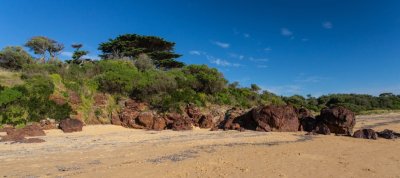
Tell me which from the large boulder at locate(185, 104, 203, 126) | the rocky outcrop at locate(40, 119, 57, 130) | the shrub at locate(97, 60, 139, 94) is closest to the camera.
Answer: the rocky outcrop at locate(40, 119, 57, 130)

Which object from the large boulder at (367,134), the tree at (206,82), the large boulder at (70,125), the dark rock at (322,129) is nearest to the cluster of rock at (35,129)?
the large boulder at (70,125)

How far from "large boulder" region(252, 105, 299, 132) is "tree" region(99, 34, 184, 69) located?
19.7 metres

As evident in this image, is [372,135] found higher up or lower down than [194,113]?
lower down

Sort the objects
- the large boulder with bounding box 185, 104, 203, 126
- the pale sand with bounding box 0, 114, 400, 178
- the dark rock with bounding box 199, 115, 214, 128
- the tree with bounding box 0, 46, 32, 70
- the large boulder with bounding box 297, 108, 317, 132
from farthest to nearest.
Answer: the tree with bounding box 0, 46, 32, 70 → the large boulder with bounding box 185, 104, 203, 126 → the dark rock with bounding box 199, 115, 214, 128 → the large boulder with bounding box 297, 108, 317, 132 → the pale sand with bounding box 0, 114, 400, 178

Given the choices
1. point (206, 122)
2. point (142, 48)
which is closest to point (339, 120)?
point (206, 122)

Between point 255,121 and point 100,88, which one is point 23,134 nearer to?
point 100,88

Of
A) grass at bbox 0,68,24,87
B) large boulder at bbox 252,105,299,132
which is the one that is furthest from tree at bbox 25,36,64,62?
large boulder at bbox 252,105,299,132

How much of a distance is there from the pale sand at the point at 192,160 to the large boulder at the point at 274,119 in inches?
199

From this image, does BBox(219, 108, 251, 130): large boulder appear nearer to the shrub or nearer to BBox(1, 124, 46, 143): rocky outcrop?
the shrub

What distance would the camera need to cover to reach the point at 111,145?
36.4 feet

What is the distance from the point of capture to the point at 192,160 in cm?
838

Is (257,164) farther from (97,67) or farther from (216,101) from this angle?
(97,67)

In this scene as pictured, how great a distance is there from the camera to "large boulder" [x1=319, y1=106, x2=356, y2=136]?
1633cm

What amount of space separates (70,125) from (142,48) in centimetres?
2132
